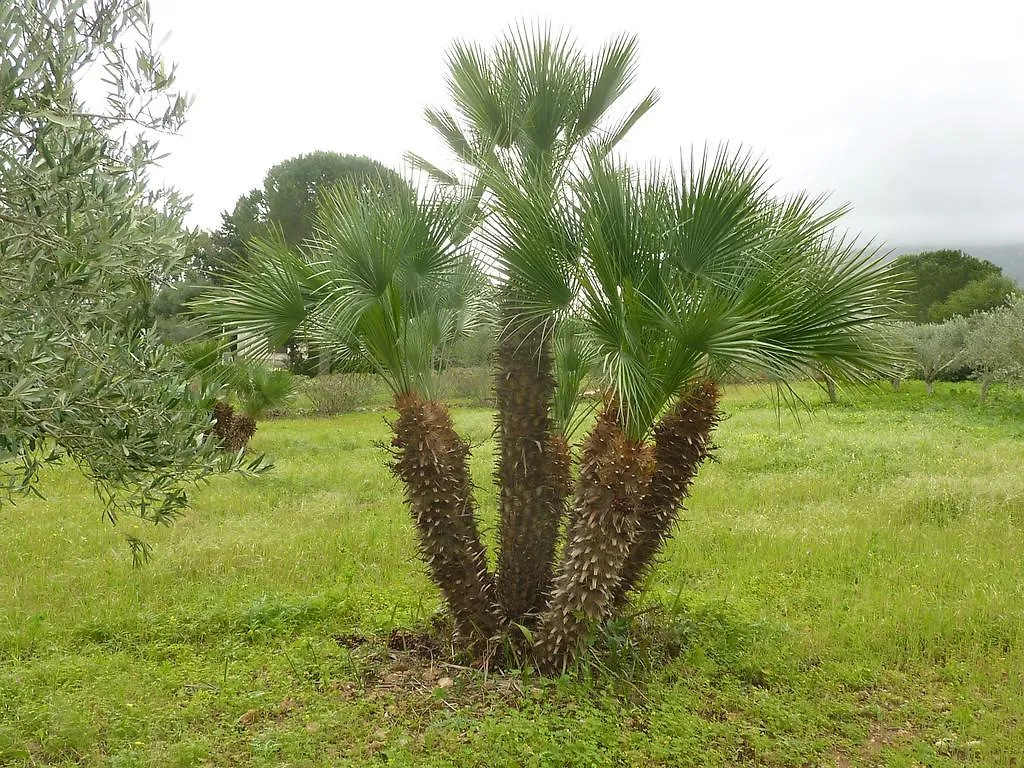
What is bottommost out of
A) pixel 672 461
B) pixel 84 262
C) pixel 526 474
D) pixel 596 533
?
pixel 596 533

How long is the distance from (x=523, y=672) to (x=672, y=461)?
171 centimetres

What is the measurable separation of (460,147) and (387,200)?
1.44 meters

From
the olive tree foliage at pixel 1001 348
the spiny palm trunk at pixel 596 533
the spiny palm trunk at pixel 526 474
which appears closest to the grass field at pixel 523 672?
the spiny palm trunk at pixel 596 533

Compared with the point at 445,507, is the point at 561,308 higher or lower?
higher

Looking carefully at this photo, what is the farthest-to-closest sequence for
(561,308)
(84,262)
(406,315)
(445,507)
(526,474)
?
1. (526,474)
2. (445,507)
3. (406,315)
4. (561,308)
5. (84,262)

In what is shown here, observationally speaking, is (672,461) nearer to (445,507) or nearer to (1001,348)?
(445,507)

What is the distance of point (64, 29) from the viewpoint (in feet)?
8.34

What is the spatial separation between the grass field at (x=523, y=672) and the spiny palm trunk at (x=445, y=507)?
16.6 inches

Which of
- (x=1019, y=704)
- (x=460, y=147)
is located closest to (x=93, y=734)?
(x=460, y=147)

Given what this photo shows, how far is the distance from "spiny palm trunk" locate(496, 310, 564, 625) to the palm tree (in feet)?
0.05

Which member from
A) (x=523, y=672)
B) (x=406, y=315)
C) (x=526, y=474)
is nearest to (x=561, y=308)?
(x=406, y=315)

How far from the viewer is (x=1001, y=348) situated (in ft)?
59.8

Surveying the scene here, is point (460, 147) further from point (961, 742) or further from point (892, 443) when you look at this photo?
point (892, 443)

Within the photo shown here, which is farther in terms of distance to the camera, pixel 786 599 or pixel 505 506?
pixel 786 599
